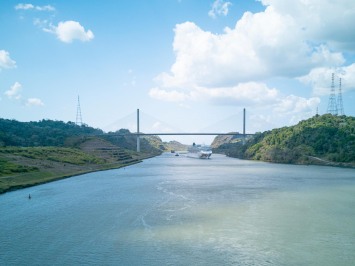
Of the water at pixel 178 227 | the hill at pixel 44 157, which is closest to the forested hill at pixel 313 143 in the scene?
the hill at pixel 44 157

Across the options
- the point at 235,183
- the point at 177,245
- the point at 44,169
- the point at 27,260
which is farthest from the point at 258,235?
the point at 44,169

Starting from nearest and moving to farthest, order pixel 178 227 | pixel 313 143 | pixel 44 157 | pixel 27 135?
pixel 178 227 < pixel 44 157 < pixel 313 143 < pixel 27 135

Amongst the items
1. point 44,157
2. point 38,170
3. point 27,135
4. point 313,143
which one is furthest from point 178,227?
point 27,135

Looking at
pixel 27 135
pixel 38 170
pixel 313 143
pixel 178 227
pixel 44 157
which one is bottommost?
pixel 178 227

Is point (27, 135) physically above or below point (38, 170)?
above

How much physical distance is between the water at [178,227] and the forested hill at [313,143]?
28.0 m

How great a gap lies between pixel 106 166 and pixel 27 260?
31.9m

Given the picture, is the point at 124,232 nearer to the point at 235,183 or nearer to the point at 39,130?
the point at 235,183

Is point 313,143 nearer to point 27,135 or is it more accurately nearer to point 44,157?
point 44,157

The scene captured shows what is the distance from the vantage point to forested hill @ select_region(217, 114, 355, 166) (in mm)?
47406

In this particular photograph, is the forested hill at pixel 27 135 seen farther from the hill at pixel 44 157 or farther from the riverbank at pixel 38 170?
the riverbank at pixel 38 170

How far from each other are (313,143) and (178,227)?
4482 centimetres

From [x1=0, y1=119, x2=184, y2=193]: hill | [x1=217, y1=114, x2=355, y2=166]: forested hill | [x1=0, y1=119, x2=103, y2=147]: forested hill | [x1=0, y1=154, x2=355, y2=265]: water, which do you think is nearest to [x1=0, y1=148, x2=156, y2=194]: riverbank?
[x1=0, y1=119, x2=184, y2=193]: hill

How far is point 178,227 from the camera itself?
43.2ft
